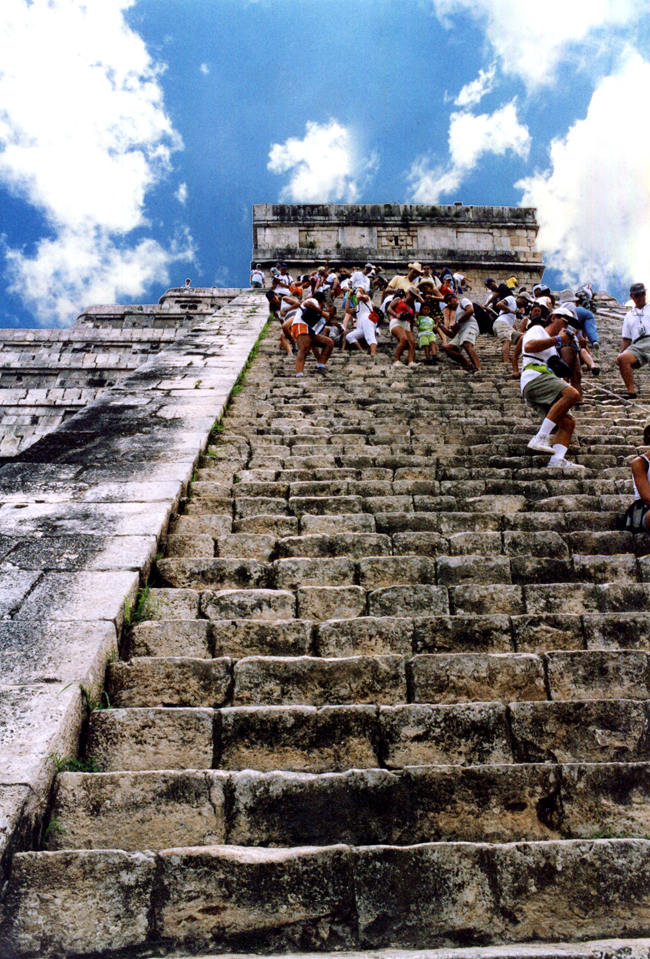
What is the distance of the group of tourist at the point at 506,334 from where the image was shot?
5898mm

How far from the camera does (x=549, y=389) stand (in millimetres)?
5922

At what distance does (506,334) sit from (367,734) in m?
8.71

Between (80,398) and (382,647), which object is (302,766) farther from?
(80,398)

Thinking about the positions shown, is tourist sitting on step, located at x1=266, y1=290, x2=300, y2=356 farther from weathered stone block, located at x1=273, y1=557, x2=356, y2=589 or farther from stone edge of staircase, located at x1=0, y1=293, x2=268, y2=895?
weathered stone block, located at x1=273, y1=557, x2=356, y2=589

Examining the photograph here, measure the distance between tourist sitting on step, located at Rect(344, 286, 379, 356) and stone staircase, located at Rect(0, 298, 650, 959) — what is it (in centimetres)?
500

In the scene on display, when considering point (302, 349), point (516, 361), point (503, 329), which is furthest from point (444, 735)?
point (503, 329)

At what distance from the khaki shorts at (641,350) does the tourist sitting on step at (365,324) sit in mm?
3577

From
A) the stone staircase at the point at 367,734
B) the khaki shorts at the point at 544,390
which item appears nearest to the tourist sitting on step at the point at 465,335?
the khaki shorts at the point at 544,390

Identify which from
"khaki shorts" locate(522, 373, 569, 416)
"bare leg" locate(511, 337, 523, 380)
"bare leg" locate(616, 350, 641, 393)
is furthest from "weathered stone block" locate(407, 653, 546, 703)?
"bare leg" locate(511, 337, 523, 380)

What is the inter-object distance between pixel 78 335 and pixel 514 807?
11.8m

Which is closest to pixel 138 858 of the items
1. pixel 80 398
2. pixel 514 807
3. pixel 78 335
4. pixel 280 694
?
pixel 280 694

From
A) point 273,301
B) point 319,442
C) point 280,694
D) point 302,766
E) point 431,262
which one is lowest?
point 302,766

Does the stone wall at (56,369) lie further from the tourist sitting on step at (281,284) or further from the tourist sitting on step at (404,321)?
the tourist sitting on step at (404,321)

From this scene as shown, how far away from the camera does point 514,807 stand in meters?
2.47
